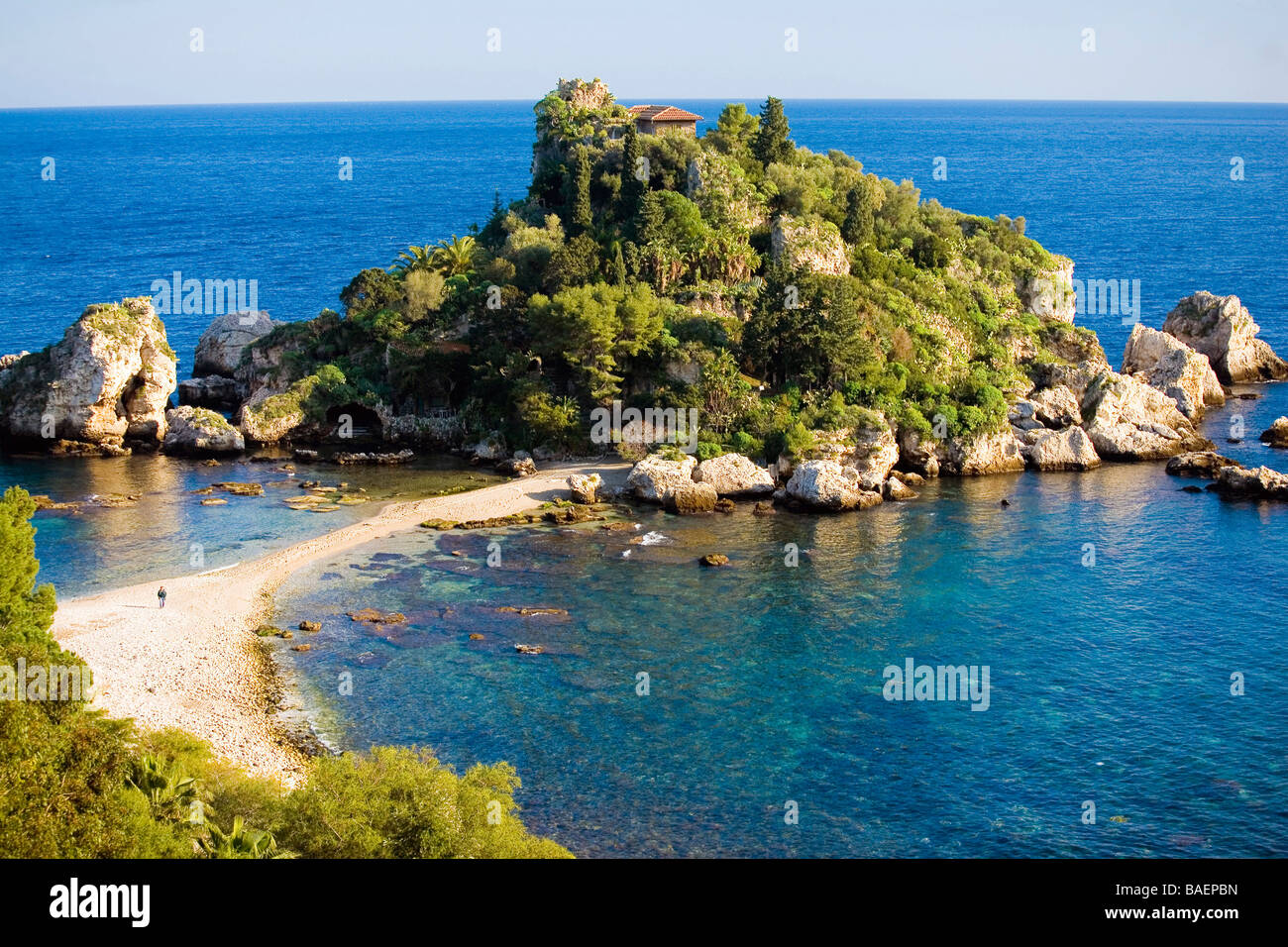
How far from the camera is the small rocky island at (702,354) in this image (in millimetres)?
62438

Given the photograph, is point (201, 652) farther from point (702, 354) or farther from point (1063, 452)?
point (1063, 452)

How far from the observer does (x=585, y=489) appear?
57.8 m

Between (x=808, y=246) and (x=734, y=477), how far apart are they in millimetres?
19603

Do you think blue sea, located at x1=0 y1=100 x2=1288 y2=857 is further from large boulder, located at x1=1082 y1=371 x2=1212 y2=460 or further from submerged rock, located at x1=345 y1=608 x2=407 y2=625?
large boulder, located at x1=1082 y1=371 x2=1212 y2=460

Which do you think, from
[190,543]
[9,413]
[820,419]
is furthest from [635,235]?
[9,413]

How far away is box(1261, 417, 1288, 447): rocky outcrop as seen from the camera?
64688 mm

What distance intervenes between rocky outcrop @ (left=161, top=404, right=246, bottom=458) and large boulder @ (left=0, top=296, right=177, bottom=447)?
1719 millimetres

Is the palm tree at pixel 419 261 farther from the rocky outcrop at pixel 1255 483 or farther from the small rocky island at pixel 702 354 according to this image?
the rocky outcrop at pixel 1255 483

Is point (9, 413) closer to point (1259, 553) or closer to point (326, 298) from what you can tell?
point (326, 298)

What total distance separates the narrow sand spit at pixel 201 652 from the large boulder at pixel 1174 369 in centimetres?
4772

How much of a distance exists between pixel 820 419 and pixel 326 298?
60477 millimetres

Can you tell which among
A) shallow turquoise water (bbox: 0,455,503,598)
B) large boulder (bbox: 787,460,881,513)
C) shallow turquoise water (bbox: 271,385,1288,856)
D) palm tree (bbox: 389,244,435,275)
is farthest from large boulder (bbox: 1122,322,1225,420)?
palm tree (bbox: 389,244,435,275)

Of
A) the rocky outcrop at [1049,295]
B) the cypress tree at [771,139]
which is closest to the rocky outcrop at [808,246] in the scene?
the cypress tree at [771,139]

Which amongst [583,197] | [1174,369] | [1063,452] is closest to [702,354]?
[583,197]
